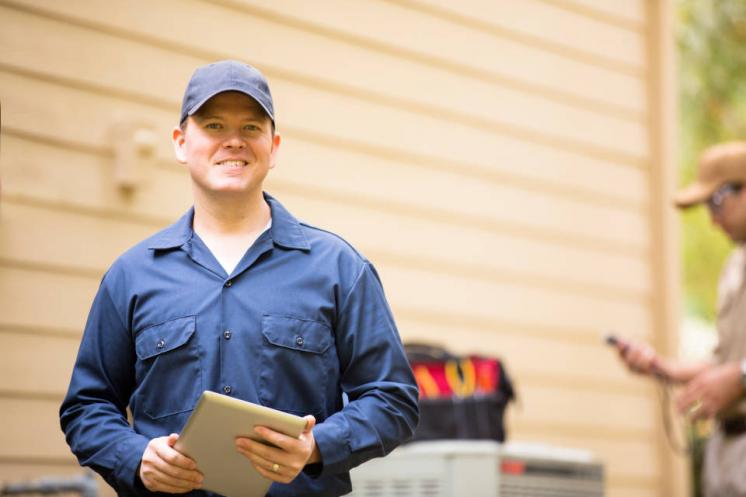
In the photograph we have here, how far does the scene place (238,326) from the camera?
215 cm

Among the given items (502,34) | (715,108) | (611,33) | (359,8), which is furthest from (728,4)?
→ (359,8)

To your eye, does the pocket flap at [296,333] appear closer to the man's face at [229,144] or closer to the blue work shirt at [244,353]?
the blue work shirt at [244,353]

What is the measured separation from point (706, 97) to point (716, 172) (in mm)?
8078

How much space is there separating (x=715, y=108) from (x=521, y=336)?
777 centimetres

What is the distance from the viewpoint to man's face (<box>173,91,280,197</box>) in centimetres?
218

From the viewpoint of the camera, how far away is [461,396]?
4.14m

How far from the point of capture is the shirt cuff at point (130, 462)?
208 cm

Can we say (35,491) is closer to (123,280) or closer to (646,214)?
(123,280)

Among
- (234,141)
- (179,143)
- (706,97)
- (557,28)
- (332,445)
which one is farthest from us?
(706,97)

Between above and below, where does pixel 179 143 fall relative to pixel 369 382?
above

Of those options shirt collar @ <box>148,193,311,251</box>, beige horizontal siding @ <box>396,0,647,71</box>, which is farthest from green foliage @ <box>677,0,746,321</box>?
shirt collar @ <box>148,193,311,251</box>

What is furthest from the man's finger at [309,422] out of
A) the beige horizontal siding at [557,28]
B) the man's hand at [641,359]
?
the beige horizontal siding at [557,28]

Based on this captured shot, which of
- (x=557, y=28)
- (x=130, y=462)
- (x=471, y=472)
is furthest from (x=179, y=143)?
(x=557, y=28)

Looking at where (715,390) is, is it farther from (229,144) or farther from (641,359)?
(229,144)
